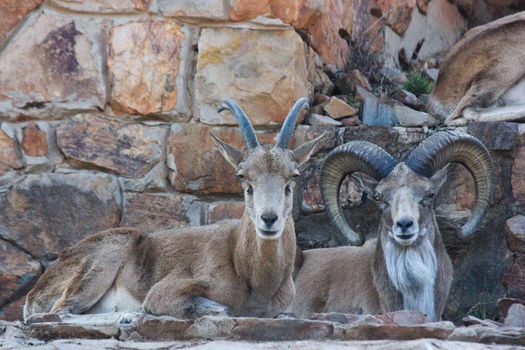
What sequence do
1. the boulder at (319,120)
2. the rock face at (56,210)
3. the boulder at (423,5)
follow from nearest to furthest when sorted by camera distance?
the rock face at (56,210)
the boulder at (319,120)
the boulder at (423,5)

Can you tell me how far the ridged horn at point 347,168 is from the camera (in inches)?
367

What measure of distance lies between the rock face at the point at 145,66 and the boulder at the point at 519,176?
10.5 ft

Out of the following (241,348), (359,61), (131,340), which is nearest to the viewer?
(241,348)

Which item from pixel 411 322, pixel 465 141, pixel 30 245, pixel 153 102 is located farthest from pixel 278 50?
pixel 411 322

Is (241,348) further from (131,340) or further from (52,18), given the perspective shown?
(52,18)

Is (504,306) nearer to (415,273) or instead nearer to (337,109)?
(415,273)

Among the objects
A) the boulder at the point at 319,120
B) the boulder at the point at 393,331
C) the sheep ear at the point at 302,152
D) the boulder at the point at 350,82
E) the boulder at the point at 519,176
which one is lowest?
the boulder at the point at 393,331

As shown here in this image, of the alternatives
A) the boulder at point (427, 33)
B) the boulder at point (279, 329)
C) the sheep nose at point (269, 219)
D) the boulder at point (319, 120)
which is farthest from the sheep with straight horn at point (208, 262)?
the boulder at point (427, 33)

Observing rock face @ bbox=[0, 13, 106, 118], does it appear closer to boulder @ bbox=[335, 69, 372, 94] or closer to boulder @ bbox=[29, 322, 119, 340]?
boulder @ bbox=[335, 69, 372, 94]

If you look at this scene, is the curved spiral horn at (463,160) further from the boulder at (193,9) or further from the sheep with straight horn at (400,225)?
the boulder at (193,9)

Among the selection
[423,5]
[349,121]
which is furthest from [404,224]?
[423,5]

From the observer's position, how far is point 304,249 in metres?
10.4

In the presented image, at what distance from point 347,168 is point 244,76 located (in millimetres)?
1264

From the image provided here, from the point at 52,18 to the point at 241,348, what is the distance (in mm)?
4585
